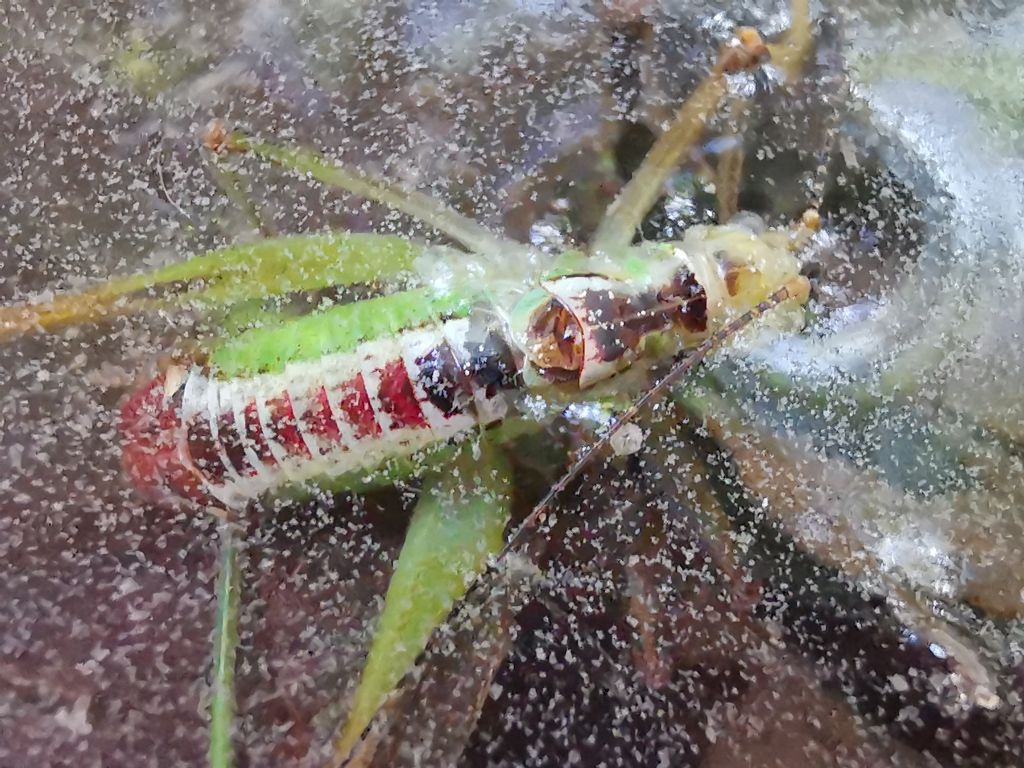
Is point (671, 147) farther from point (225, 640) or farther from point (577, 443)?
point (225, 640)

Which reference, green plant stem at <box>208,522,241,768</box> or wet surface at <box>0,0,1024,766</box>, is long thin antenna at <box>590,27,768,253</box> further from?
green plant stem at <box>208,522,241,768</box>

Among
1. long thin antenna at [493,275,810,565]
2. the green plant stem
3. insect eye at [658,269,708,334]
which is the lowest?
the green plant stem

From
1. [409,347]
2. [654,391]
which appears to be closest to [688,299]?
[654,391]

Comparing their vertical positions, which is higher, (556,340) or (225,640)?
(556,340)

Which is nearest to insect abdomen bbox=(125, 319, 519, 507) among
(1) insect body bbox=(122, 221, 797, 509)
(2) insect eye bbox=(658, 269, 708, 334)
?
(1) insect body bbox=(122, 221, 797, 509)

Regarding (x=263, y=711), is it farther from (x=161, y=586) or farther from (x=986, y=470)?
(x=986, y=470)

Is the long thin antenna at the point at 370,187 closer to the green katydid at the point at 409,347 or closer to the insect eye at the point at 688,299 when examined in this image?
the green katydid at the point at 409,347
